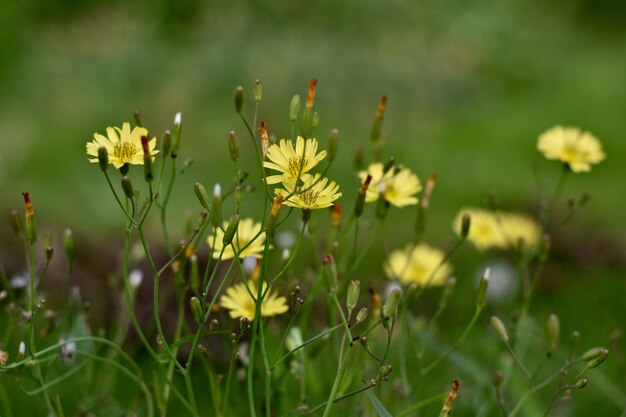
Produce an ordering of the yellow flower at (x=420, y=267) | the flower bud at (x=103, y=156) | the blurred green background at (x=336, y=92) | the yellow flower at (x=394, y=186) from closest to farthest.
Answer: the flower bud at (x=103, y=156), the yellow flower at (x=394, y=186), the yellow flower at (x=420, y=267), the blurred green background at (x=336, y=92)

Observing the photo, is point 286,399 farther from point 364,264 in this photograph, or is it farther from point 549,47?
point 549,47

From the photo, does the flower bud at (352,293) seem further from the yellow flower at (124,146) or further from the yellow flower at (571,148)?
the yellow flower at (571,148)

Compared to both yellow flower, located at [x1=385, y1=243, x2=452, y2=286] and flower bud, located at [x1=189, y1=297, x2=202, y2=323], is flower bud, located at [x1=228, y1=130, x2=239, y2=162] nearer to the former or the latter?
flower bud, located at [x1=189, y1=297, x2=202, y2=323]

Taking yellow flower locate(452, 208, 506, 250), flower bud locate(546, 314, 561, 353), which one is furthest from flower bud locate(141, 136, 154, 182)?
yellow flower locate(452, 208, 506, 250)

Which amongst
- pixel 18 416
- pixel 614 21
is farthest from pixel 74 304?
pixel 614 21

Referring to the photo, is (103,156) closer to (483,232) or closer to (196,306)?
(196,306)

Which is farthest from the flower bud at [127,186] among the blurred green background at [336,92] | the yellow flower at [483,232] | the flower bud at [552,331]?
the blurred green background at [336,92]
